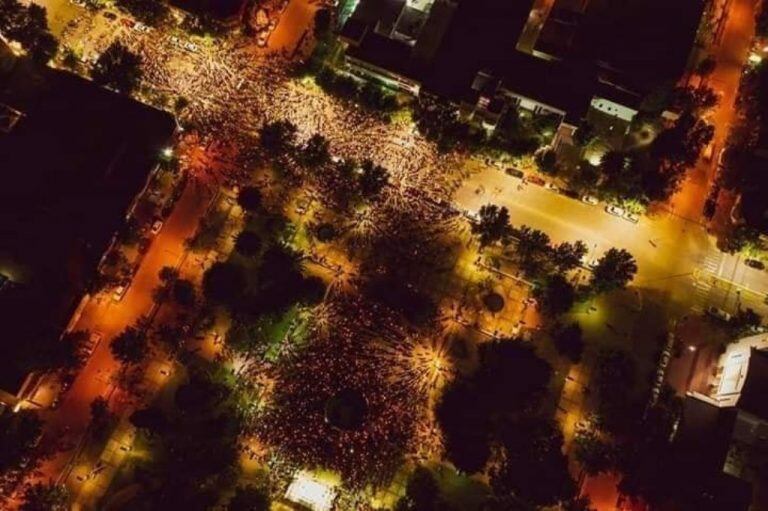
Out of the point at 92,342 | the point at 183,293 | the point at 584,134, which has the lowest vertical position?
the point at 92,342

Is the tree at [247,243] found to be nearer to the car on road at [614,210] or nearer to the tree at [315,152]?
the tree at [315,152]

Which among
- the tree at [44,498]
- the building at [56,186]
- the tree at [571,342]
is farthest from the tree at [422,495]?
the building at [56,186]

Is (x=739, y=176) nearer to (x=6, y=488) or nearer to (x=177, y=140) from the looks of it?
(x=177, y=140)

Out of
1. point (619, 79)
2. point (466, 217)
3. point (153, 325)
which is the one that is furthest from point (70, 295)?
point (619, 79)

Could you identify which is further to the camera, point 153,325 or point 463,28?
point 463,28

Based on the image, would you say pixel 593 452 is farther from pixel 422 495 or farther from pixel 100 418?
pixel 100 418

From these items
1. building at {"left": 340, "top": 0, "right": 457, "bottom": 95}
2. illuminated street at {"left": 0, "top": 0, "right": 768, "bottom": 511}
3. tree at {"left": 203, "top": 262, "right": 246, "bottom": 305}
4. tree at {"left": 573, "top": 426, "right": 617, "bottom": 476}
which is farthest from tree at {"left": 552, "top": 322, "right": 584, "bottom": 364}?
tree at {"left": 203, "top": 262, "right": 246, "bottom": 305}

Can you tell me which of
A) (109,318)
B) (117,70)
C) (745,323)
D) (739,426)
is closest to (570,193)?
(745,323)
